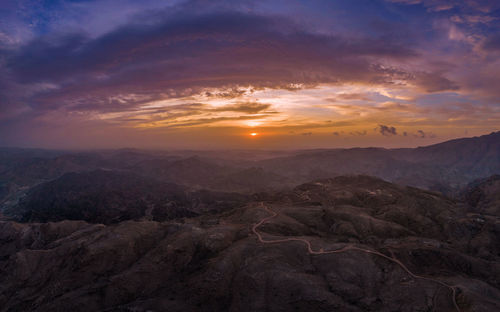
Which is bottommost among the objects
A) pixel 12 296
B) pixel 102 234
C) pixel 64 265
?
pixel 12 296

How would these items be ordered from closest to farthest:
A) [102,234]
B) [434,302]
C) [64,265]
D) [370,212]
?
1. [434,302]
2. [64,265]
3. [102,234]
4. [370,212]

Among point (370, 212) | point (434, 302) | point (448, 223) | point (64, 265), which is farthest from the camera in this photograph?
point (370, 212)

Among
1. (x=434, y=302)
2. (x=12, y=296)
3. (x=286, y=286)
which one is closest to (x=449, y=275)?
(x=434, y=302)

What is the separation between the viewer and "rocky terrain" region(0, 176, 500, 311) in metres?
70.4

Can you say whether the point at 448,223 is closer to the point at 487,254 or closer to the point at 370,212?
the point at 487,254

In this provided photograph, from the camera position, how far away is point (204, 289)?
7850 cm

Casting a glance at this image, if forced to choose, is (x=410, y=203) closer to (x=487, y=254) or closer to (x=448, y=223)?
(x=448, y=223)

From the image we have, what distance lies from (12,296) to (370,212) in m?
168

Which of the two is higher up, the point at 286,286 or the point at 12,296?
the point at 286,286

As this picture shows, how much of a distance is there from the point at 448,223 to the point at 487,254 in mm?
26742

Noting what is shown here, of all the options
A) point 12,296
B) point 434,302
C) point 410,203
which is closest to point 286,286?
point 434,302

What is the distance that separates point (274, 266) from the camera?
79312mm

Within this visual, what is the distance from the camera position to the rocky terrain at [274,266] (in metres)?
70.4

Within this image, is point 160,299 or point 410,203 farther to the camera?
point 410,203
